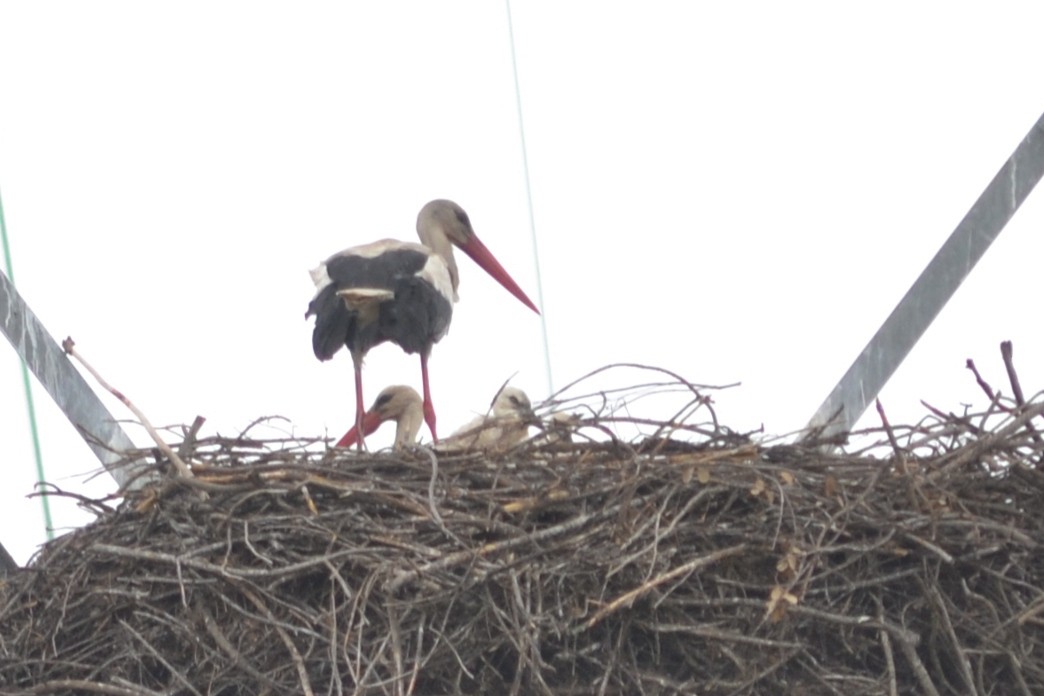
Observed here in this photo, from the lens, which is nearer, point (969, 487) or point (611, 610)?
point (611, 610)

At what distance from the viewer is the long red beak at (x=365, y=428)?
5039 millimetres

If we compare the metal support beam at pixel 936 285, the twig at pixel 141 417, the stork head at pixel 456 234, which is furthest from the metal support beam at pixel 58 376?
the stork head at pixel 456 234

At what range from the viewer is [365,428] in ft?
16.6

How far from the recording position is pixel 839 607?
3.76m

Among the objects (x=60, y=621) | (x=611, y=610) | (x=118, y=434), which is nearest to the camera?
(x=611, y=610)

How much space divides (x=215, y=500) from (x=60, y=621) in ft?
0.93

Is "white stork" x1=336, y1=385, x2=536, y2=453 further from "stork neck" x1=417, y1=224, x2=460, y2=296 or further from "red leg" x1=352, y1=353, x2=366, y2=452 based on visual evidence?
"stork neck" x1=417, y1=224, x2=460, y2=296

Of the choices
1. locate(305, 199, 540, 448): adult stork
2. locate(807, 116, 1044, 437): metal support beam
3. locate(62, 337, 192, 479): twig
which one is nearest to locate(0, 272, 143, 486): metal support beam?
locate(62, 337, 192, 479): twig

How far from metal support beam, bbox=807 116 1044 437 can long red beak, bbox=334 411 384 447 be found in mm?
998

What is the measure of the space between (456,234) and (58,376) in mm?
1561

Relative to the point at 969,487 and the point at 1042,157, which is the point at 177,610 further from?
the point at 1042,157

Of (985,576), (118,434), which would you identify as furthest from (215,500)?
(985,576)

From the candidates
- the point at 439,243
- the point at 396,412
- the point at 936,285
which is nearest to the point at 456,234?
the point at 439,243

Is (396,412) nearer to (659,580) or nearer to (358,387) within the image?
(358,387)
